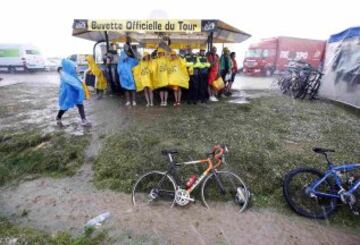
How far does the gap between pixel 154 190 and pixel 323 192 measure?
2383 millimetres

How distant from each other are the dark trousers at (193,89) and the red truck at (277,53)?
1575 cm

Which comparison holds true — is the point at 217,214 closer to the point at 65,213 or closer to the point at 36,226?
the point at 65,213

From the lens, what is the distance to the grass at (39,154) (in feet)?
16.1

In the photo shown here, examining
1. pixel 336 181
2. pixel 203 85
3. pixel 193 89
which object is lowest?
pixel 336 181

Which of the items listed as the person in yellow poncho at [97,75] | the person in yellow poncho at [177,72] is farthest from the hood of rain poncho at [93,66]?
the person in yellow poncho at [177,72]

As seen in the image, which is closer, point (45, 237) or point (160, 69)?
point (45, 237)

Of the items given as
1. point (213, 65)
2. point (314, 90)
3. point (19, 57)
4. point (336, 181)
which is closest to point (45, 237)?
point (336, 181)

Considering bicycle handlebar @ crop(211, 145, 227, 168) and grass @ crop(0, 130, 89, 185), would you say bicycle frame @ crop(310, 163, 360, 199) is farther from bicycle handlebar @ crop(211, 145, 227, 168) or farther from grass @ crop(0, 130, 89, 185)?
grass @ crop(0, 130, 89, 185)

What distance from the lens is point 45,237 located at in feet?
10.9

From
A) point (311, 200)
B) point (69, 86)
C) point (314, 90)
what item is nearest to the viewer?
point (311, 200)

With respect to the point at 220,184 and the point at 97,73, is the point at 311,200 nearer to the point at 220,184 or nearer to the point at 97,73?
the point at 220,184

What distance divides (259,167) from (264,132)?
1.61 m

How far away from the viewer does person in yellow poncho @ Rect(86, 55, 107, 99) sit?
33.2 ft

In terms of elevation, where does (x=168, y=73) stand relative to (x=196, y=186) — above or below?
above
